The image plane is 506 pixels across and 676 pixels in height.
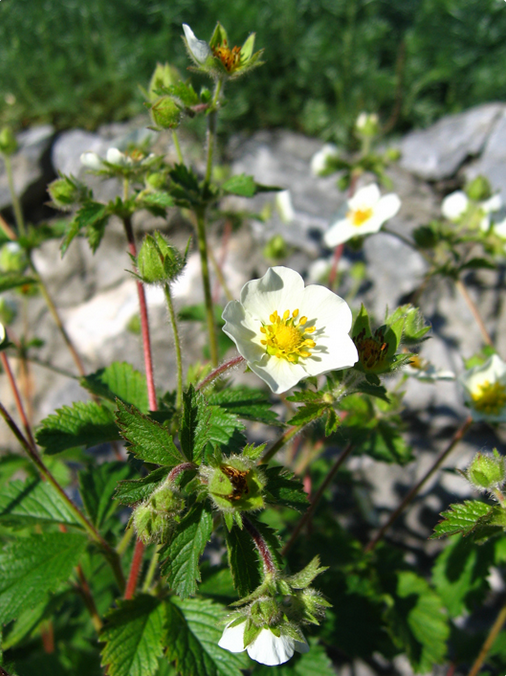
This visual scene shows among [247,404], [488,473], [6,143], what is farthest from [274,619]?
[6,143]

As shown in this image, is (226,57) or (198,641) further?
(226,57)

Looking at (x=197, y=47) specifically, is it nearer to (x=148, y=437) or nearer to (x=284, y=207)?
(x=148, y=437)

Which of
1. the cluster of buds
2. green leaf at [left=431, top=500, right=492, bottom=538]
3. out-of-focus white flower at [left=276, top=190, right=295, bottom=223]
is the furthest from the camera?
out-of-focus white flower at [left=276, top=190, right=295, bottom=223]

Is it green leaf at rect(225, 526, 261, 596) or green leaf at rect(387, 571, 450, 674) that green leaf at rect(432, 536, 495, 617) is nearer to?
green leaf at rect(387, 571, 450, 674)

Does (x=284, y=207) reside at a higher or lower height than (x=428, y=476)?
higher

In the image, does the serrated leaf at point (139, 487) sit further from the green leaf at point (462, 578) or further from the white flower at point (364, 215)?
the white flower at point (364, 215)

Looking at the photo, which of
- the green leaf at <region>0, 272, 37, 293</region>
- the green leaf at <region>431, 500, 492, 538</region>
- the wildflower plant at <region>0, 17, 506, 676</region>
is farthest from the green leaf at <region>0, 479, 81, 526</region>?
the green leaf at <region>431, 500, 492, 538</region>
